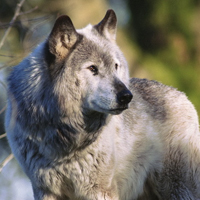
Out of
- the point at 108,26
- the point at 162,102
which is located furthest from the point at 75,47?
the point at 162,102

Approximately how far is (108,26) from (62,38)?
0.77 metres

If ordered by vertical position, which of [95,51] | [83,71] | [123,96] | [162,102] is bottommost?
[123,96]

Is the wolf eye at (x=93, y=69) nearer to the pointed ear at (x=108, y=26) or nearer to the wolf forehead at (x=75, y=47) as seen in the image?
the wolf forehead at (x=75, y=47)

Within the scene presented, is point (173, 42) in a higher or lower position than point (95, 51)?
higher

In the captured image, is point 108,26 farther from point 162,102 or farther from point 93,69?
point 162,102

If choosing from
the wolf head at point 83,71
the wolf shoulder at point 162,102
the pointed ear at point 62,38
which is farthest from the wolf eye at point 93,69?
the wolf shoulder at point 162,102

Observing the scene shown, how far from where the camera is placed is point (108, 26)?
473 centimetres

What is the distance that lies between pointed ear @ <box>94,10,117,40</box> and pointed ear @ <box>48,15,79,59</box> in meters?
0.49

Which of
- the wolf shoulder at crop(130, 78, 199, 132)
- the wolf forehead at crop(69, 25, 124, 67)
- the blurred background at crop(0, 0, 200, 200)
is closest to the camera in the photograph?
the wolf forehead at crop(69, 25, 124, 67)

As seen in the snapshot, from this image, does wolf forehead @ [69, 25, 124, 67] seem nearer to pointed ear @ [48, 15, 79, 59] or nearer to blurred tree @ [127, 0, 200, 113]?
pointed ear @ [48, 15, 79, 59]

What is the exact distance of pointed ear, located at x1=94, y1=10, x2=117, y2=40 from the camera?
4652mm

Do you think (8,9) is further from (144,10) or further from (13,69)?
(13,69)

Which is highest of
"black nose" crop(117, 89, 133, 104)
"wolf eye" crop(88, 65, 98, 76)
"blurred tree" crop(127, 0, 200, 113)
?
"blurred tree" crop(127, 0, 200, 113)

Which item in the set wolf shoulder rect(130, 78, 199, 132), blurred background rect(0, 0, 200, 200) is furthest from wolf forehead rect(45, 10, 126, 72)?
blurred background rect(0, 0, 200, 200)
